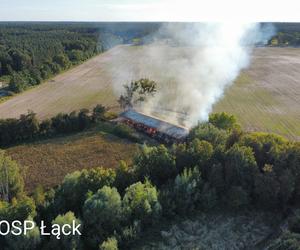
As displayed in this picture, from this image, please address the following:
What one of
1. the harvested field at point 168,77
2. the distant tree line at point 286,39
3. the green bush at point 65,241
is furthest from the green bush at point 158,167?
the distant tree line at point 286,39

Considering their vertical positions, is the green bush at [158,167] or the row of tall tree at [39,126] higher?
the green bush at [158,167]

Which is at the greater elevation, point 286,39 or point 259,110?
point 286,39

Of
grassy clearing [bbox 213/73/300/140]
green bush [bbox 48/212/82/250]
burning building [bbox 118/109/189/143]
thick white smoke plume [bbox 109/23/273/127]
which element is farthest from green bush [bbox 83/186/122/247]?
grassy clearing [bbox 213/73/300/140]

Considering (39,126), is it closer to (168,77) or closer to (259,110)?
(259,110)

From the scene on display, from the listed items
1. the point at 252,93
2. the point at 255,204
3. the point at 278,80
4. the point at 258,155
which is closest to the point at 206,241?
the point at 255,204

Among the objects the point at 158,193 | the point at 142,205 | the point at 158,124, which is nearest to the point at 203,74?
the point at 158,124

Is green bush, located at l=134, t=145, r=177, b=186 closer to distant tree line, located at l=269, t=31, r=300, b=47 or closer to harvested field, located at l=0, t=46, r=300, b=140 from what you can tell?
harvested field, located at l=0, t=46, r=300, b=140

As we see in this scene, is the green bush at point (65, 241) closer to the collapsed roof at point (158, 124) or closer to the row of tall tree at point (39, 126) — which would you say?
the collapsed roof at point (158, 124)
